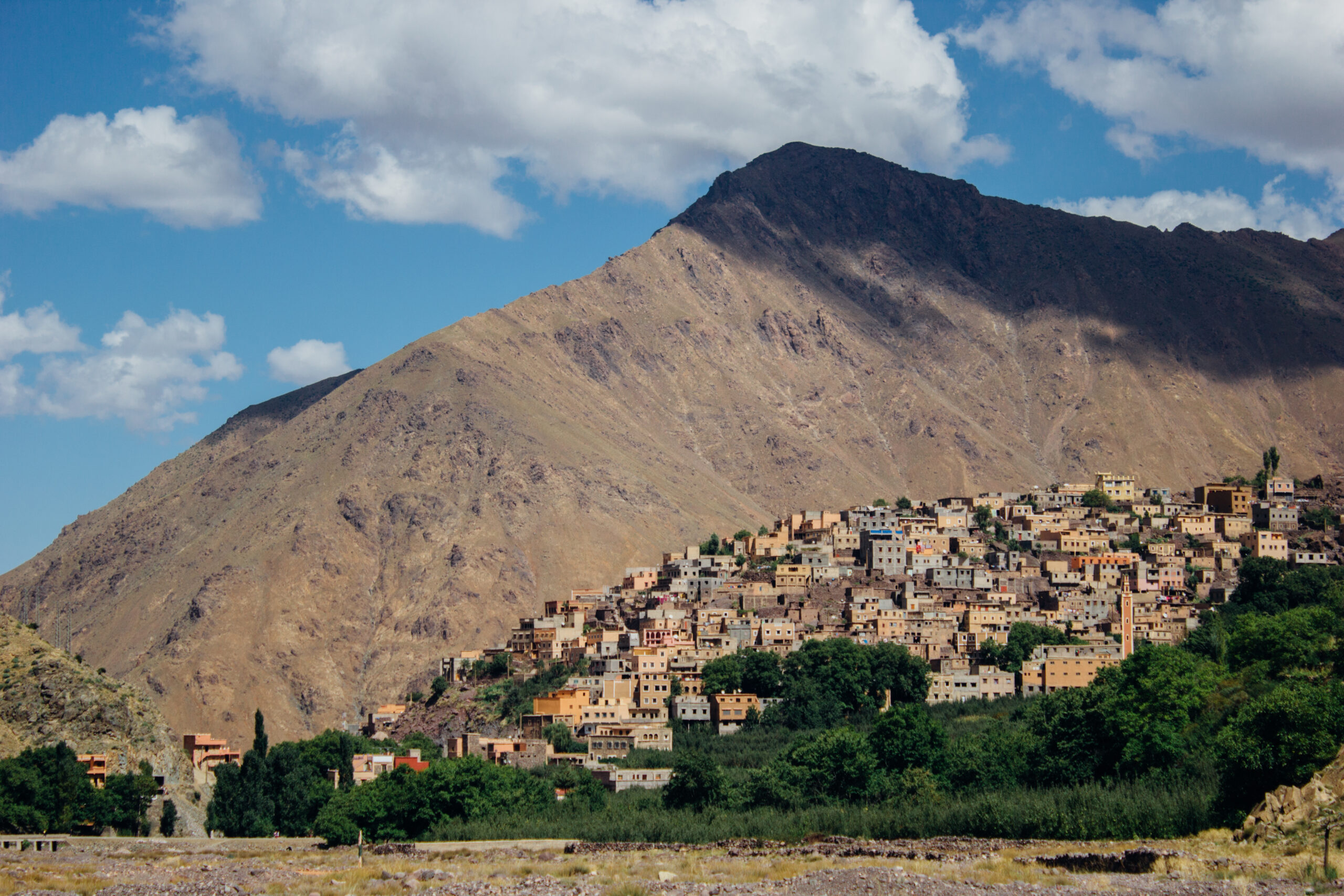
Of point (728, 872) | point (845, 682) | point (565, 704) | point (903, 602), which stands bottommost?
point (728, 872)

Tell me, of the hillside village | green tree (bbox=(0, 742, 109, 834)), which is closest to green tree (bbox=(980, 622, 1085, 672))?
the hillside village

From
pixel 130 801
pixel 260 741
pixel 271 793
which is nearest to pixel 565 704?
pixel 260 741

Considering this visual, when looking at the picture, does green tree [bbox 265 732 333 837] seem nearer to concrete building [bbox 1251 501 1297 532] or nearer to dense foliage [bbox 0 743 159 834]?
dense foliage [bbox 0 743 159 834]

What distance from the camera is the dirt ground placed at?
5572 centimetres

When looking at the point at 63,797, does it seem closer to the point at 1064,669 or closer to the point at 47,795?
the point at 47,795

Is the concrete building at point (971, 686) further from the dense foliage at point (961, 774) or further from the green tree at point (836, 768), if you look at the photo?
the green tree at point (836, 768)

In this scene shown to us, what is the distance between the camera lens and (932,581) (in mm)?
147750

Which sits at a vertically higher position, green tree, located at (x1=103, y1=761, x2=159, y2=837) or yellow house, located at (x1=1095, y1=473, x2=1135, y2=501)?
yellow house, located at (x1=1095, y1=473, x2=1135, y2=501)

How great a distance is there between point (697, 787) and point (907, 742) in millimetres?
11221

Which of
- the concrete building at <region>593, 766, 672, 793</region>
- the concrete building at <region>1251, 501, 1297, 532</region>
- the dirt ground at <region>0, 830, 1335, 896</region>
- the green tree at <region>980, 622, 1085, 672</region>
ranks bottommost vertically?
the dirt ground at <region>0, 830, 1335, 896</region>

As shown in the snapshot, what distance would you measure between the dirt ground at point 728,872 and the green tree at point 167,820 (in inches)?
767

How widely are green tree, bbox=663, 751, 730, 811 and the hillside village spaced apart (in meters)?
11.5

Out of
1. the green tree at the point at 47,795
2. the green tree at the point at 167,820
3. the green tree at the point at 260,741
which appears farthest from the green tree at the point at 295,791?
the green tree at the point at 47,795

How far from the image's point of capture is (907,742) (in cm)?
9056
